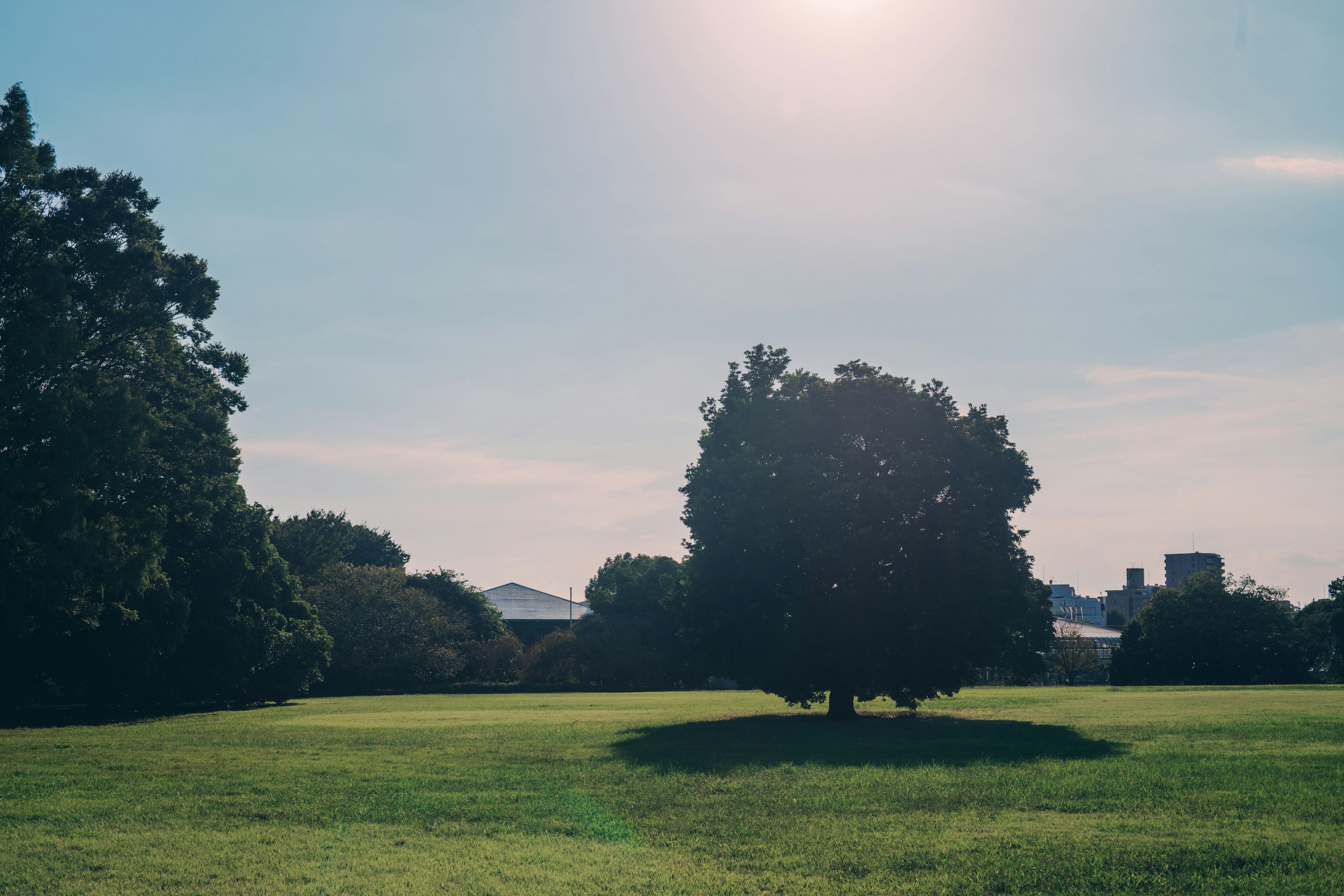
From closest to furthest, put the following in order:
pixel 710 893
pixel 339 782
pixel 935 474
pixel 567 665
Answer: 1. pixel 710 893
2. pixel 339 782
3. pixel 935 474
4. pixel 567 665

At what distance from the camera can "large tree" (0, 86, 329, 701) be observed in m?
25.7

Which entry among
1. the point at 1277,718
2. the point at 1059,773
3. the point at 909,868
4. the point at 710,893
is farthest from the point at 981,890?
the point at 1277,718

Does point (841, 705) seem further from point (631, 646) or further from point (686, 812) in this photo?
point (631, 646)

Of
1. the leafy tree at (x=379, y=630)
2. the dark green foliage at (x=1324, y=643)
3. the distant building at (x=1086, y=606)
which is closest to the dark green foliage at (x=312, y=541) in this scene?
the leafy tree at (x=379, y=630)

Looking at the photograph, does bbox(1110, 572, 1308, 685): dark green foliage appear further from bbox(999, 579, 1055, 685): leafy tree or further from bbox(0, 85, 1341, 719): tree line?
bbox(0, 85, 1341, 719): tree line

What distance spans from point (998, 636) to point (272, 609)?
107 feet

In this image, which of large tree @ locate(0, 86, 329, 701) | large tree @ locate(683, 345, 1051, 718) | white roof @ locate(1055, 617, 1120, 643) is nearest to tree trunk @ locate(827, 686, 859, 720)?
large tree @ locate(683, 345, 1051, 718)

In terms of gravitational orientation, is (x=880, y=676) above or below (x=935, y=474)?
below

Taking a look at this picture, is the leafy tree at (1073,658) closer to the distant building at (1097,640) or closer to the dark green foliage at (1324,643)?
the distant building at (1097,640)

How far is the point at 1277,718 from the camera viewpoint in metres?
28.4

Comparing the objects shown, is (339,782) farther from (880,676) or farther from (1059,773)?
(880,676)

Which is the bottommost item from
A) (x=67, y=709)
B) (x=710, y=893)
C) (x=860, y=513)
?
(x=67, y=709)

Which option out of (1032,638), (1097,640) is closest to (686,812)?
(1032,638)

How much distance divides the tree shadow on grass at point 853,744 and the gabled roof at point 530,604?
8261 cm
